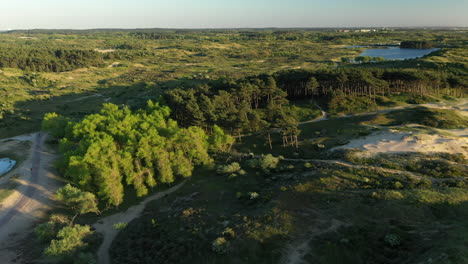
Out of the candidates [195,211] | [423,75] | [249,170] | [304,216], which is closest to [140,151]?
[195,211]

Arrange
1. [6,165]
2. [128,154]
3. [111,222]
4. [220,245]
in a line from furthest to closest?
[6,165] → [128,154] → [111,222] → [220,245]

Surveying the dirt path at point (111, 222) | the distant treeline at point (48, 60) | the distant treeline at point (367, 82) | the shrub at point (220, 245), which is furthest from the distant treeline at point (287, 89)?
the distant treeline at point (48, 60)

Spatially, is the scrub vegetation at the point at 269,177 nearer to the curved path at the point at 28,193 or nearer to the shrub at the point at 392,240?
the shrub at the point at 392,240

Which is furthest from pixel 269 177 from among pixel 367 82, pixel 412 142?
pixel 367 82

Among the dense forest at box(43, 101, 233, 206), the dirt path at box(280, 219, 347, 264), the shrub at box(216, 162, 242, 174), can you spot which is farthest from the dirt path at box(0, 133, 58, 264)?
the dirt path at box(280, 219, 347, 264)


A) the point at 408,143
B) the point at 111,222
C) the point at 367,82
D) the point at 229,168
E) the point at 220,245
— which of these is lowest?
the point at 111,222

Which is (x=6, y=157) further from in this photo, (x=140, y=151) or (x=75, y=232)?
(x=75, y=232)

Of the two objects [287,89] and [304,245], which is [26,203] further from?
[287,89]
